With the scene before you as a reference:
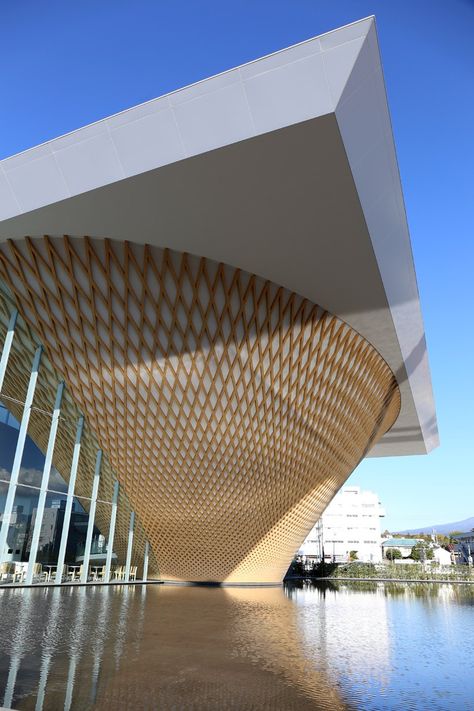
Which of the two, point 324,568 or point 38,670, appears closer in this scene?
point 38,670

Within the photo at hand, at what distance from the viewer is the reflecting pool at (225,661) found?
3898 millimetres

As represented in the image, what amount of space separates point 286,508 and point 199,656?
16.4 m

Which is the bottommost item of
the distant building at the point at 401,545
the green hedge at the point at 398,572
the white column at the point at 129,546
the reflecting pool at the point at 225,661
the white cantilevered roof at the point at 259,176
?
the reflecting pool at the point at 225,661

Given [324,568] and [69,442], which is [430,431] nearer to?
[324,568]

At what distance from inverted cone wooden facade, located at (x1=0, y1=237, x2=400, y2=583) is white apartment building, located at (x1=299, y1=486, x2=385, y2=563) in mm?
54713

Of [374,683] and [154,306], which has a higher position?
[154,306]

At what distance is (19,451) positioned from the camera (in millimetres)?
14570

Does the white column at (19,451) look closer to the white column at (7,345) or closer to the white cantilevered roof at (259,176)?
the white column at (7,345)

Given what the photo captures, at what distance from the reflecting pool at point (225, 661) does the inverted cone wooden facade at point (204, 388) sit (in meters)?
7.70

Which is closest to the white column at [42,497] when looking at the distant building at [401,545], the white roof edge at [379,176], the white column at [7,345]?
the white column at [7,345]

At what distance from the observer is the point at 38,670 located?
4.53 metres

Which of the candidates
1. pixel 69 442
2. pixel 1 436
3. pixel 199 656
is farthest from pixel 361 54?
pixel 69 442

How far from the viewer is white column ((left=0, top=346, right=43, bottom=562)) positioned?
13.7m

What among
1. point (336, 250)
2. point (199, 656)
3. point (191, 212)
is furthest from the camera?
point (336, 250)
